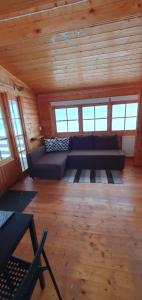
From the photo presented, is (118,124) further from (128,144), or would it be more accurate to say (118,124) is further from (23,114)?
(23,114)

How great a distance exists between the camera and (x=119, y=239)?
1544 mm

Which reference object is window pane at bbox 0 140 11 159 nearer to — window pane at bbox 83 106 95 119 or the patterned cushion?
the patterned cushion

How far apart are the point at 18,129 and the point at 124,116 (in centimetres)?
290

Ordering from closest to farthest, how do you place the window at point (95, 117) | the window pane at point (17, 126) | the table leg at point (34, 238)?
the table leg at point (34, 238)
the window pane at point (17, 126)
the window at point (95, 117)

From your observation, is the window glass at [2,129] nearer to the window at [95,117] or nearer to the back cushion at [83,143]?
the back cushion at [83,143]

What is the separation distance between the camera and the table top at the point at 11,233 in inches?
28.0

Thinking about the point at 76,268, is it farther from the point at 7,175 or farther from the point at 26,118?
the point at 26,118

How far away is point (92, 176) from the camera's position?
3.11 m

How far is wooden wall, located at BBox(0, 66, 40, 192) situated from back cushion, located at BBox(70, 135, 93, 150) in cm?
117

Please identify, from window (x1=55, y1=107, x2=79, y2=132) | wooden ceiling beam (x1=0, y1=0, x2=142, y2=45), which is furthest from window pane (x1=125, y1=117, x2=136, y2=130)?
wooden ceiling beam (x1=0, y1=0, x2=142, y2=45)

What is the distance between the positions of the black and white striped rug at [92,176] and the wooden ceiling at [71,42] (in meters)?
2.26

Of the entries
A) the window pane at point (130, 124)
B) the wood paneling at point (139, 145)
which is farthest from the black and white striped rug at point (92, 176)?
the window pane at point (130, 124)

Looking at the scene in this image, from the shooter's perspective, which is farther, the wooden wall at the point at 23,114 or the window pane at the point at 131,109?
the window pane at the point at 131,109

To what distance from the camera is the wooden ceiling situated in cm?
157
